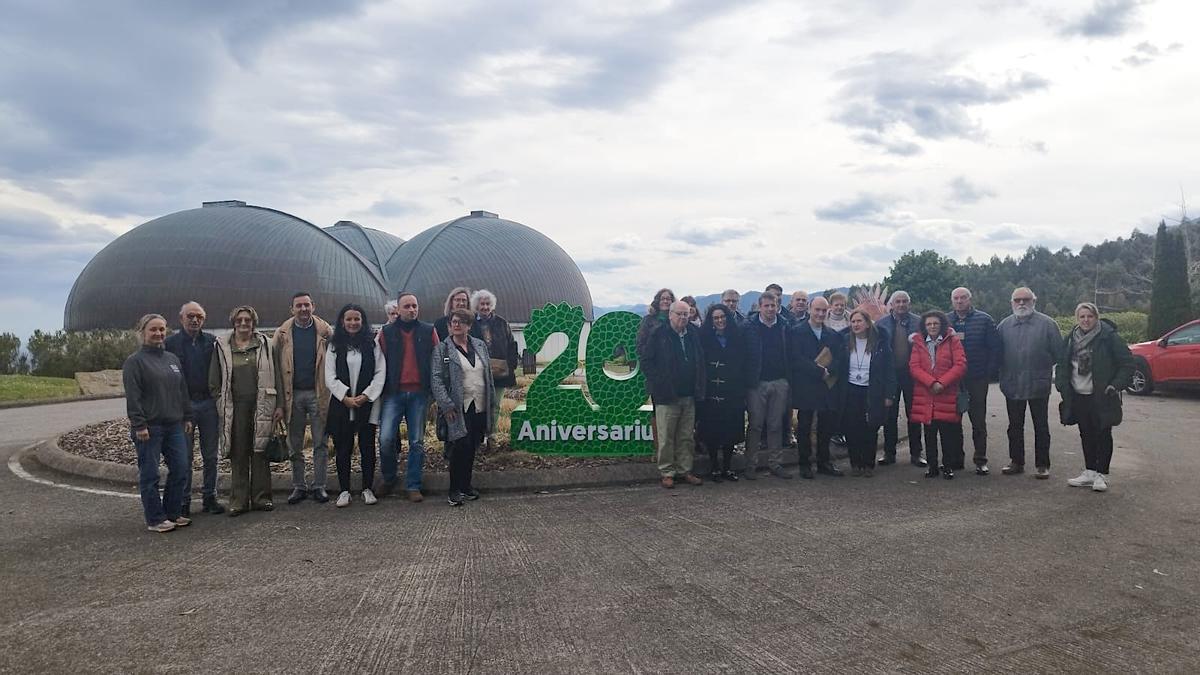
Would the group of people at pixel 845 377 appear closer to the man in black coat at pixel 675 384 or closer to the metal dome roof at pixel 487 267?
the man in black coat at pixel 675 384

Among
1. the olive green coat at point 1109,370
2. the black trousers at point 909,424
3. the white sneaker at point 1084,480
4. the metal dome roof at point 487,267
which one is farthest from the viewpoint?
the metal dome roof at point 487,267

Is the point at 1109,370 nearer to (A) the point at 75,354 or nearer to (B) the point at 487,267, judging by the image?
(A) the point at 75,354

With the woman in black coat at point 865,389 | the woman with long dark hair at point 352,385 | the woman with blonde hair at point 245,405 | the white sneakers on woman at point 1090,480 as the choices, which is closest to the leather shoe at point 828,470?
the woman in black coat at point 865,389

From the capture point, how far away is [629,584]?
13.8 feet

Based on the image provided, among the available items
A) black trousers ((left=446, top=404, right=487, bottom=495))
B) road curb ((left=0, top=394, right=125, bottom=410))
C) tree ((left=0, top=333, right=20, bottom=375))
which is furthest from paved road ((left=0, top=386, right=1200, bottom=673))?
tree ((left=0, top=333, right=20, bottom=375))

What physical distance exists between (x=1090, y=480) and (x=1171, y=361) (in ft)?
33.0

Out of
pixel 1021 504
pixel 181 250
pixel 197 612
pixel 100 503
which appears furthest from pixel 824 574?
pixel 181 250

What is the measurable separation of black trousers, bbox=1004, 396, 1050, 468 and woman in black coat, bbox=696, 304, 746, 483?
2.80 meters

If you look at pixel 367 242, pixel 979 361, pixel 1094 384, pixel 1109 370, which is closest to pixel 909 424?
pixel 979 361

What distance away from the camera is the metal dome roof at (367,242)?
5176cm

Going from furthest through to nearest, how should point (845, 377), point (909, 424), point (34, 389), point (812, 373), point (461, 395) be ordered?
point (34, 389) → point (909, 424) → point (845, 377) → point (812, 373) → point (461, 395)

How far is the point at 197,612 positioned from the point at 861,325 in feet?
21.0

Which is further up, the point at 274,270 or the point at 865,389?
the point at 274,270

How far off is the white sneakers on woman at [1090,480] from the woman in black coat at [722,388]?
10.3 feet
